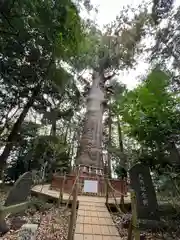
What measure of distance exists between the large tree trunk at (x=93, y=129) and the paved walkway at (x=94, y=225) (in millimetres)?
3238

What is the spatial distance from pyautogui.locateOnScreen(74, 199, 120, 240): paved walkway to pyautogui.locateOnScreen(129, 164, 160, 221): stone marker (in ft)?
1.84

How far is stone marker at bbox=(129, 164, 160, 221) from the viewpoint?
2744 millimetres

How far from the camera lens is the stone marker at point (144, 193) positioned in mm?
2744

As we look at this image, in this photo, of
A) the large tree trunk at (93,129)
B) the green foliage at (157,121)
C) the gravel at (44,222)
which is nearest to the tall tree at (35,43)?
the gravel at (44,222)

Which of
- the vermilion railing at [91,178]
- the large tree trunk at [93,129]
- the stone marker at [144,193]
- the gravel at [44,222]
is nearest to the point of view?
the stone marker at [144,193]

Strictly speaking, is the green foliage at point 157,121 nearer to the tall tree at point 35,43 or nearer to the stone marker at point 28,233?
the tall tree at point 35,43

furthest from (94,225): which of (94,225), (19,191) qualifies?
(19,191)

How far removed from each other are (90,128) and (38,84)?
298 centimetres

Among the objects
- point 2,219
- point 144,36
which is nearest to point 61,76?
point 2,219

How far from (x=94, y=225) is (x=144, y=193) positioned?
107 cm

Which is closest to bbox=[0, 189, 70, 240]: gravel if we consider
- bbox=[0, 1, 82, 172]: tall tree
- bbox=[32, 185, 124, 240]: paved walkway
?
bbox=[32, 185, 124, 240]: paved walkway

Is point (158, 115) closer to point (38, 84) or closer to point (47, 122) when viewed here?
point (38, 84)

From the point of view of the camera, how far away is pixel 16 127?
741cm

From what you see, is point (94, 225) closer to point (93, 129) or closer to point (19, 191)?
point (19, 191)
